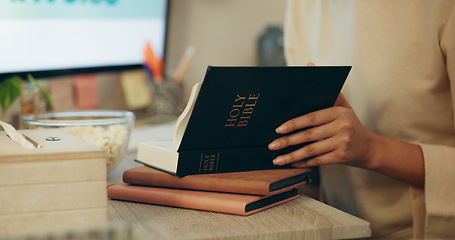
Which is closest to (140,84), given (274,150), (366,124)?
(366,124)

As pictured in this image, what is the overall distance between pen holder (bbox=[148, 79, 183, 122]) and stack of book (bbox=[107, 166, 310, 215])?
0.85 metres

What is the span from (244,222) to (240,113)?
14 cm

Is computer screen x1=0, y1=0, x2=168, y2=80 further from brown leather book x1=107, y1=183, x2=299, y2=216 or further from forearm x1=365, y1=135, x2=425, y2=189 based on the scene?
forearm x1=365, y1=135, x2=425, y2=189

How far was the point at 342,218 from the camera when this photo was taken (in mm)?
653

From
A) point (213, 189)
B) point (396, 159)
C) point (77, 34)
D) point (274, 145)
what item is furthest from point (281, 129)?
point (77, 34)

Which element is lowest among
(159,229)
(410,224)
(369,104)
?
(410,224)

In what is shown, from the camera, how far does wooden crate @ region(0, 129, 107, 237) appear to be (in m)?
0.52

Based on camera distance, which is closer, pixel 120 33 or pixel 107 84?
pixel 120 33

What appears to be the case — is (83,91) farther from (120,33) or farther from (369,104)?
(369,104)

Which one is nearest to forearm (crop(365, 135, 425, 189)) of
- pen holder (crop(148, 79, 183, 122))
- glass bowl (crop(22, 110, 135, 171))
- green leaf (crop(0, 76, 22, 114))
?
glass bowl (crop(22, 110, 135, 171))

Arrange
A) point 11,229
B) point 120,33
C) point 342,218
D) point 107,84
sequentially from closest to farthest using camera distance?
point 11,229 < point 342,218 < point 120,33 < point 107,84

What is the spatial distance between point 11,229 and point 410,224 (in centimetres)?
72

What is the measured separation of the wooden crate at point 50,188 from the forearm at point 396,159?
47 cm

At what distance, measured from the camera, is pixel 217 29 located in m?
1.83
